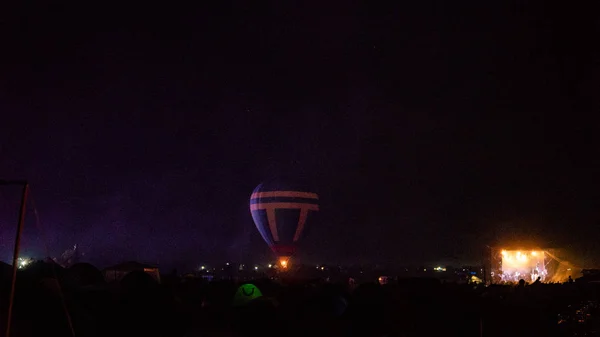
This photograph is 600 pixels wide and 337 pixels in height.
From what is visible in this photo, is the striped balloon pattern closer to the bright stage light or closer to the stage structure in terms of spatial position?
the stage structure

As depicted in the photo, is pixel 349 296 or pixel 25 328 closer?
pixel 25 328

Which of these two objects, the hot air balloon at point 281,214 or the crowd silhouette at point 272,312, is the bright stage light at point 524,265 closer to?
the hot air balloon at point 281,214

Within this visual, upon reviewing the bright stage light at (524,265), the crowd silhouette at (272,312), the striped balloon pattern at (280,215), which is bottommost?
the crowd silhouette at (272,312)

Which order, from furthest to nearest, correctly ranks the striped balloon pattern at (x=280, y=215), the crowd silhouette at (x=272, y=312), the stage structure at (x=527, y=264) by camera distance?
the striped balloon pattern at (x=280, y=215) → the stage structure at (x=527, y=264) → the crowd silhouette at (x=272, y=312)

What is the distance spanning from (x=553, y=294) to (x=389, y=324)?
13238 mm

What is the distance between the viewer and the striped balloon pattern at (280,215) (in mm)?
53469

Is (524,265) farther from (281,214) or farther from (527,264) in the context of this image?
(281,214)

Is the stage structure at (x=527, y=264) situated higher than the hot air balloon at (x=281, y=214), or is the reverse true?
the hot air balloon at (x=281, y=214)

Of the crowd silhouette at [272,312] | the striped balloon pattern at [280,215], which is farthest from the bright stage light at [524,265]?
the crowd silhouette at [272,312]

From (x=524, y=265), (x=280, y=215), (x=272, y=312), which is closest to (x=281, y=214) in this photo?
(x=280, y=215)

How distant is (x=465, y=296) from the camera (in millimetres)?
22578

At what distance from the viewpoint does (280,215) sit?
5334 cm

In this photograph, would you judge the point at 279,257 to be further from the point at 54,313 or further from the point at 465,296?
the point at 54,313

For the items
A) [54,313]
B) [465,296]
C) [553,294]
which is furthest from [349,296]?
[553,294]
